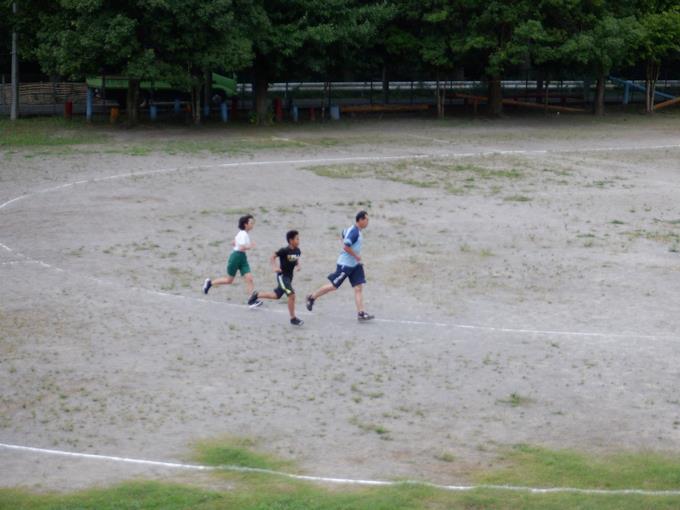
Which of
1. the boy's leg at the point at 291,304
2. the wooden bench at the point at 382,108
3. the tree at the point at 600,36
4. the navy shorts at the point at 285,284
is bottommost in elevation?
the boy's leg at the point at 291,304

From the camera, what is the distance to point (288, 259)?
1638cm

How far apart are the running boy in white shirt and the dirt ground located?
1.08 feet

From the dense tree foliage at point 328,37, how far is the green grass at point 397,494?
27489 millimetres

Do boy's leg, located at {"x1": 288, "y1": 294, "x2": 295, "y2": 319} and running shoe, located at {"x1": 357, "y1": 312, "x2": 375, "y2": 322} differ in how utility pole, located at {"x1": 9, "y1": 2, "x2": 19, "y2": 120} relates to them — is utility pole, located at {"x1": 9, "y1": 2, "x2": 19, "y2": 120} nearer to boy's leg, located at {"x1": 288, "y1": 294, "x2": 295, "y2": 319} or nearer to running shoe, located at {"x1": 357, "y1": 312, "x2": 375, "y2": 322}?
boy's leg, located at {"x1": 288, "y1": 294, "x2": 295, "y2": 319}

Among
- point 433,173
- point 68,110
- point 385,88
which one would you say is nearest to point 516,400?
point 433,173

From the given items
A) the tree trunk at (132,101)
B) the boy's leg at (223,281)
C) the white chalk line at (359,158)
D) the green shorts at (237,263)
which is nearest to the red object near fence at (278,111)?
the tree trunk at (132,101)

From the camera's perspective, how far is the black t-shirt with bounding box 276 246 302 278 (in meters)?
16.3

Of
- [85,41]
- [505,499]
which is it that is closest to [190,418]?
[505,499]

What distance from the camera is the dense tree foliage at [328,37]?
3691 centimetres

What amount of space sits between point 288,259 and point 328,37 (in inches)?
976

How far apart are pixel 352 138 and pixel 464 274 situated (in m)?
19.4

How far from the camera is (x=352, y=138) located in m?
38.4

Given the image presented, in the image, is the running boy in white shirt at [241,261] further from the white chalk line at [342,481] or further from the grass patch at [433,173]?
the grass patch at [433,173]

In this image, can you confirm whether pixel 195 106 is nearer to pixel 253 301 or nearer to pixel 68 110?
pixel 68 110
